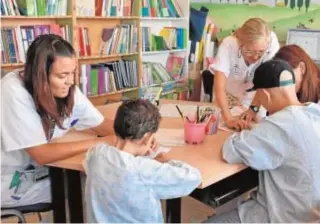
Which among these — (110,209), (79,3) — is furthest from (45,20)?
(110,209)

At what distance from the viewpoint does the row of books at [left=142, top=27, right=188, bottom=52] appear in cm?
391

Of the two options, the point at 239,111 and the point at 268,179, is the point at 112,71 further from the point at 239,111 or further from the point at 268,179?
the point at 268,179

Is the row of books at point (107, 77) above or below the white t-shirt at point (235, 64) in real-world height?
below

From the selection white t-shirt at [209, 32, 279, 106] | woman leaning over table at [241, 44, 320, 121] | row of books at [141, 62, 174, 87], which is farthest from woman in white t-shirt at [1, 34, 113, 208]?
row of books at [141, 62, 174, 87]

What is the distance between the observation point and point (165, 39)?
→ 416 centimetres

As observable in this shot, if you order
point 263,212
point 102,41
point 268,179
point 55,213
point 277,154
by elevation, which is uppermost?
point 102,41

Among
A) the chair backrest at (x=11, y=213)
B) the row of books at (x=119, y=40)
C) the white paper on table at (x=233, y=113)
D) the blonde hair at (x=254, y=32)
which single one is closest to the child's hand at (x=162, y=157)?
the white paper on table at (x=233, y=113)

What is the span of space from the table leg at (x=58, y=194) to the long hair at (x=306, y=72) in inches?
42.5

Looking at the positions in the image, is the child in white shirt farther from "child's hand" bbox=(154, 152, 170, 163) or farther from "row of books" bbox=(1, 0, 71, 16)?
"row of books" bbox=(1, 0, 71, 16)

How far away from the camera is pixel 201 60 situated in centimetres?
444

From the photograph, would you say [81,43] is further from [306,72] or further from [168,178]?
[168,178]

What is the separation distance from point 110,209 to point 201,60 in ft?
11.2

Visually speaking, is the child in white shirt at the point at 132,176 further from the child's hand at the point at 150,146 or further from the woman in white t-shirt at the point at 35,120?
the woman in white t-shirt at the point at 35,120

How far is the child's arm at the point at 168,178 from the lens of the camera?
3.87 ft
